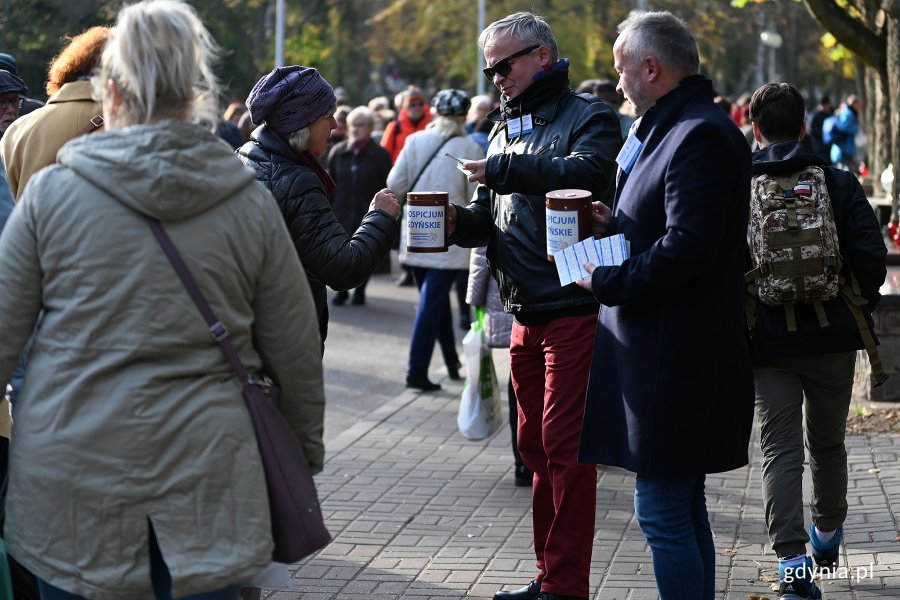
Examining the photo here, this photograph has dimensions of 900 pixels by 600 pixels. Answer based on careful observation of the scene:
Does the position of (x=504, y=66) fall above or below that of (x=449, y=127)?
above

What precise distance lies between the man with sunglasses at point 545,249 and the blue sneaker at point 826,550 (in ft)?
3.20

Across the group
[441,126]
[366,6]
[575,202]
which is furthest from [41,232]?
[366,6]

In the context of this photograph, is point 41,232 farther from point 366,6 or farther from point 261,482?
point 366,6

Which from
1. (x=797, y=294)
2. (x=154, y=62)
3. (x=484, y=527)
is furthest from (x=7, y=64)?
(x=797, y=294)

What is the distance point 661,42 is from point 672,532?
1.41 metres

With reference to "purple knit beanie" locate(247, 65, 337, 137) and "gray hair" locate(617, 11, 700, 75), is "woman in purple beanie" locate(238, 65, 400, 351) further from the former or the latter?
"gray hair" locate(617, 11, 700, 75)

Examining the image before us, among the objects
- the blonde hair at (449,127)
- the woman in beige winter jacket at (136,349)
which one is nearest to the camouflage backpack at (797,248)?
the woman in beige winter jacket at (136,349)

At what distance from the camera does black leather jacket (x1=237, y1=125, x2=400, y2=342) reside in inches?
175

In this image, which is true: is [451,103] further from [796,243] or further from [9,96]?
[796,243]

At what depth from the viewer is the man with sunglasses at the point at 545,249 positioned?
15.7ft

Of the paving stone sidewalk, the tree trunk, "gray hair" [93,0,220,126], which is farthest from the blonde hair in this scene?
"gray hair" [93,0,220,126]

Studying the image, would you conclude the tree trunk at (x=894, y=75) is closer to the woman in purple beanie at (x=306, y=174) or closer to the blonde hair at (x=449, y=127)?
the blonde hair at (x=449, y=127)

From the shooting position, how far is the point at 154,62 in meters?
2.95

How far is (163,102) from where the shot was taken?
300 centimetres
